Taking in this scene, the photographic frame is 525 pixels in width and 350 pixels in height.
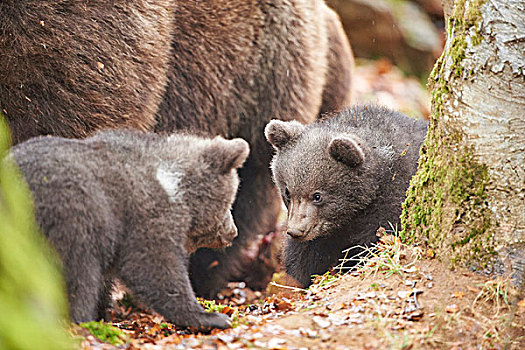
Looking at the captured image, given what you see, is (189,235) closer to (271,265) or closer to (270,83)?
(270,83)

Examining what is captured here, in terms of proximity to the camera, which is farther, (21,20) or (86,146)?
(21,20)

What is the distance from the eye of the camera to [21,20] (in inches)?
193

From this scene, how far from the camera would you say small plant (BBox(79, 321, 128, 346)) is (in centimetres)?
347

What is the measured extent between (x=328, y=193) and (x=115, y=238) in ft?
5.96

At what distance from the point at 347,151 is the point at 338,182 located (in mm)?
266

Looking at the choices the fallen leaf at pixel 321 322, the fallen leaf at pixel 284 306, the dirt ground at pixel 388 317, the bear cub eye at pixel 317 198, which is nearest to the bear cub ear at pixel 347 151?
the bear cub eye at pixel 317 198

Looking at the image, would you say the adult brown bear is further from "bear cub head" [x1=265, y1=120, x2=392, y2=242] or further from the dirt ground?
the dirt ground

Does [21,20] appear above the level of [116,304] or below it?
above

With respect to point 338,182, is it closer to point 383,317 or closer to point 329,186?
point 329,186

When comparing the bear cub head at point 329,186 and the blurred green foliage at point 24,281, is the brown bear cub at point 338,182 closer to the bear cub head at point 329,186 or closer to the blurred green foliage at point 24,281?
the bear cub head at point 329,186

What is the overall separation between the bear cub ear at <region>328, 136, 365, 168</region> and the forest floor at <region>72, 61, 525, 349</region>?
1.93 ft

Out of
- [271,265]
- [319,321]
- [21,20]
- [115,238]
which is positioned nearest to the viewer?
[115,238]

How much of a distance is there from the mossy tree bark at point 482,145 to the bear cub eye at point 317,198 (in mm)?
790

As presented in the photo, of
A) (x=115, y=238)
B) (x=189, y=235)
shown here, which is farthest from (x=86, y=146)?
(x=189, y=235)
